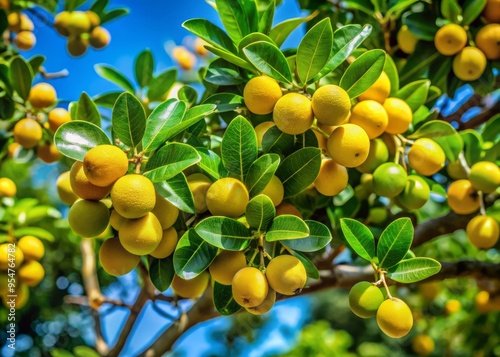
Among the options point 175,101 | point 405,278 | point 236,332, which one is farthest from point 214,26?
point 236,332

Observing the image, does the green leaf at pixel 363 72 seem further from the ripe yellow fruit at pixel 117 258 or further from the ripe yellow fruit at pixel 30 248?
the ripe yellow fruit at pixel 30 248

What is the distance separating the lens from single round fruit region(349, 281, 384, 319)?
0.93 meters

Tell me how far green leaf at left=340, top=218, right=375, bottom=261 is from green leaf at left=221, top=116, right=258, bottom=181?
198 millimetres

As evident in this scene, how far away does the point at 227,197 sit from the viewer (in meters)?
0.95

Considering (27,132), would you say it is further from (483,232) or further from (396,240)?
(483,232)

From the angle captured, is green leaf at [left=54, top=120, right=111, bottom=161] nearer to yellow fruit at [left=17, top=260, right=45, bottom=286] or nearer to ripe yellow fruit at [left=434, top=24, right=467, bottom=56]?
yellow fruit at [left=17, top=260, right=45, bottom=286]

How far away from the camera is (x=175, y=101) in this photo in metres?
1.04

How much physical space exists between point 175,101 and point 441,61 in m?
0.84

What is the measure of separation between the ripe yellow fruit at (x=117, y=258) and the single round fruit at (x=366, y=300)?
1.27 ft

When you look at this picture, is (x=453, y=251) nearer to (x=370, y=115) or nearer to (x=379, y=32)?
(x=379, y=32)

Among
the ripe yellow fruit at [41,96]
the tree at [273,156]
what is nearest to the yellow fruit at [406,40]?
the tree at [273,156]

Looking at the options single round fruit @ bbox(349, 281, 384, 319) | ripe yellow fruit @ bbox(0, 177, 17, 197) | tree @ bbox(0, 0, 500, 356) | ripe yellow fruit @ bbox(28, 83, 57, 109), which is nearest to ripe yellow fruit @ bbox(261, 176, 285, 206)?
tree @ bbox(0, 0, 500, 356)

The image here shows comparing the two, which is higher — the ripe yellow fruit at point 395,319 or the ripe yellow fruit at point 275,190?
the ripe yellow fruit at point 275,190

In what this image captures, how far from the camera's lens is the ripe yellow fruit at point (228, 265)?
96 cm
